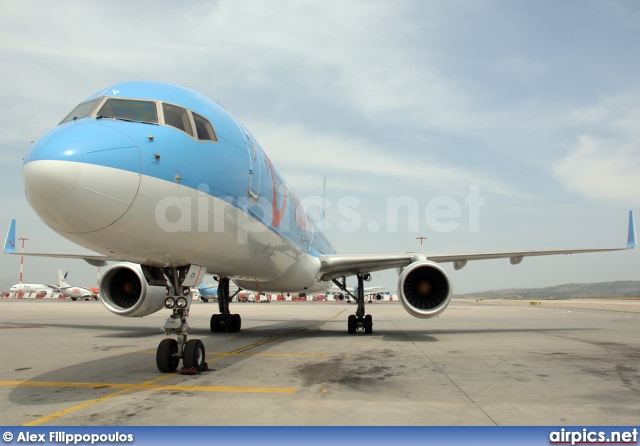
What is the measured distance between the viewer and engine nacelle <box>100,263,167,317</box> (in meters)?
11.2

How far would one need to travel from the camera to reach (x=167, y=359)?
7.17 metres

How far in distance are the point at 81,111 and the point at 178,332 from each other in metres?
3.43

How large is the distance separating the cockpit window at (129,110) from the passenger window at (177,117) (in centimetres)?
15

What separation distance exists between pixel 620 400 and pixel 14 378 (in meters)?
8.18

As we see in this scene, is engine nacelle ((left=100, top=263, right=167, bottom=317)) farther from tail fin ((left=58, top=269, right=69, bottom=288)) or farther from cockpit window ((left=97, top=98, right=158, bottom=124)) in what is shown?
tail fin ((left=58, top=269, right=69, bottom=288))

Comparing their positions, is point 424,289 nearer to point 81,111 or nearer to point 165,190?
point 165,190

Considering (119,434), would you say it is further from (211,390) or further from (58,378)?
(58,378)

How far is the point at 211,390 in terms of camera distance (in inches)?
230

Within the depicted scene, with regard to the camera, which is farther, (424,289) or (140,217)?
(424,289)

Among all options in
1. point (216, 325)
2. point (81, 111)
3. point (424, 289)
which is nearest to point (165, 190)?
point (81, 111)

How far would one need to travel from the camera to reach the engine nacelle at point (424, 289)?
1169cm

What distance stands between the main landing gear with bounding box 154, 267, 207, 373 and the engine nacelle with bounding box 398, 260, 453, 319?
609 centimetres

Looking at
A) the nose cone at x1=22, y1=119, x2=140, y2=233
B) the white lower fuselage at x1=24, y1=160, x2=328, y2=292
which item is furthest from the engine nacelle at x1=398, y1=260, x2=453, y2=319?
the nose cone at x1=22, y1=119, x2=140, y2=233

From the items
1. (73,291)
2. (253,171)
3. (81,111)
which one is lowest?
(73,291)
